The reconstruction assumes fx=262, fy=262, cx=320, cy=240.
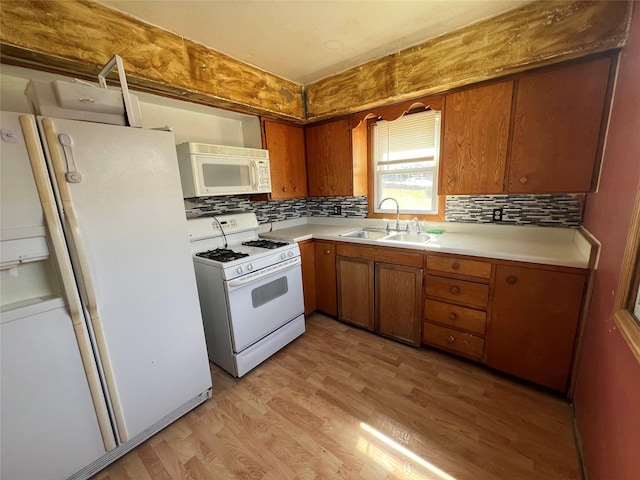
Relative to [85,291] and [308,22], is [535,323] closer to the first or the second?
[308,22]

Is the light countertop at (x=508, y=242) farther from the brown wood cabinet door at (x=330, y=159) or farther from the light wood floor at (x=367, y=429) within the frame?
the light wood floor at (x=367, y=429)

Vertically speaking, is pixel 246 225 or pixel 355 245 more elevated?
pixel 246 225

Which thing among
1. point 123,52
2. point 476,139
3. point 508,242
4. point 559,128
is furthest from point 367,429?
point 123,52

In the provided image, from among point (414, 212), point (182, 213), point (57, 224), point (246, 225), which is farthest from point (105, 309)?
point (414, 212)

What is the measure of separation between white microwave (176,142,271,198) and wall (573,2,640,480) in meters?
2.20

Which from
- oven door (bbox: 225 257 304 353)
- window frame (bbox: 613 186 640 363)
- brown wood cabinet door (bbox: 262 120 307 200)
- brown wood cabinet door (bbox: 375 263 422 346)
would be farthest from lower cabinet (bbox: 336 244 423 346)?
window frame (bbox: 613 186 640 363)

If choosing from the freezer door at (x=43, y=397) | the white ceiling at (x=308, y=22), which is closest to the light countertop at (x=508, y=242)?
the white ceiling at (x=308, y=22)

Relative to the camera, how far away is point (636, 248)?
915 millimetres

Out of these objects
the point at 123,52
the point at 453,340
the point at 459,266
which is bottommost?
the point at 453,340

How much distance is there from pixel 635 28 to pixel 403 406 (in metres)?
2.26

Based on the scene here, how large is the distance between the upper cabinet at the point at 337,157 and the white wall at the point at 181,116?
62cm

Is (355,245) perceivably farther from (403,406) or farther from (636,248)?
(636,248)

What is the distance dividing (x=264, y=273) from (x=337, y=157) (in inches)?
54.6

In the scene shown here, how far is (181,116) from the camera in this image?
2.13m
